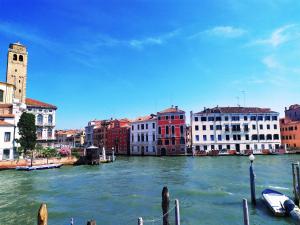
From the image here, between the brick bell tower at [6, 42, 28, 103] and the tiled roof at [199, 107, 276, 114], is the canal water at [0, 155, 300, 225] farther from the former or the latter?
the tiled roof at [199, 107, 276, 114]

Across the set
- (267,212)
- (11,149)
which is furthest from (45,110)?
(267,212)

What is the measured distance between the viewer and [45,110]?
180 ft

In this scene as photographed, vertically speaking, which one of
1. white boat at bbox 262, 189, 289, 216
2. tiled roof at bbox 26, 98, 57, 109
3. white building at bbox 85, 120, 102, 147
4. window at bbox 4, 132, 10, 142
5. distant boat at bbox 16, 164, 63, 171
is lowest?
white boat at bbox 262, 189, 289, 216

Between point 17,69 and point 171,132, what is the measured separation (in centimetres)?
3155

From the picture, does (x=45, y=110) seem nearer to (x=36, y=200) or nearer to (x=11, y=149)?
(x=11, y=149)

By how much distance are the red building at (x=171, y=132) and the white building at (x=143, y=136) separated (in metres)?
1.84

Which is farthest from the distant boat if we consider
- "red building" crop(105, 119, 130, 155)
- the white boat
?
"red building" crop(105, 119, 130, 155)

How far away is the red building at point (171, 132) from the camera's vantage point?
58094mm

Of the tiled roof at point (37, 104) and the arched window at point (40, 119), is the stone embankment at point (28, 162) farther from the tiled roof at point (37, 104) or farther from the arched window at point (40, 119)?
the tiled roof at point (37, 104)

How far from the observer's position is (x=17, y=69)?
52.9 meters

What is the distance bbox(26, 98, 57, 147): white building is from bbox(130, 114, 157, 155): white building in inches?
721

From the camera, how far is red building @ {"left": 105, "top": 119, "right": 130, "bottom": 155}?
69.5 meters

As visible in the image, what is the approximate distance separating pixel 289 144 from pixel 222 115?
52.1 feet

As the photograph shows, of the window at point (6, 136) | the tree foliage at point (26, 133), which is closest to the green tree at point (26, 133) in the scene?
the tree foliage at point (26, 133)
